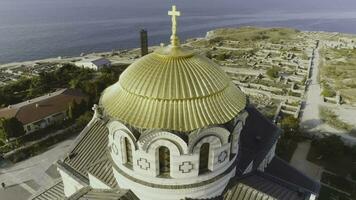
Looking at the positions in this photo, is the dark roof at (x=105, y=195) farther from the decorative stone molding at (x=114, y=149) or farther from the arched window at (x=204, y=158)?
the arched window at (x=204, y=158)

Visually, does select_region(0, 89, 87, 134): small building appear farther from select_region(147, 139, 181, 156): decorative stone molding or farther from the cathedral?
select_region(147, 139, 181, 156): decorative stone molding

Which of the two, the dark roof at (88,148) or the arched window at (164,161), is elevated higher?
the arched window at (164,161)

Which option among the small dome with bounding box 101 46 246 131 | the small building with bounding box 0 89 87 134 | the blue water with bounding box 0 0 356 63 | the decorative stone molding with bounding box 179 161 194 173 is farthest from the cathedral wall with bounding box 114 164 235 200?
the blue water with bounding box 0 0 356 63

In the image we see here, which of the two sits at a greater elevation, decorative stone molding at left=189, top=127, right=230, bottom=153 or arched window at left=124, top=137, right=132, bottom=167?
decorative stone molding at left=189, top=127, right=230, bottom=153

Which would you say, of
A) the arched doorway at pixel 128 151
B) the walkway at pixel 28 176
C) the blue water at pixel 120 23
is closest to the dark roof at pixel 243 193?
the arched doorway at pixel 128 151

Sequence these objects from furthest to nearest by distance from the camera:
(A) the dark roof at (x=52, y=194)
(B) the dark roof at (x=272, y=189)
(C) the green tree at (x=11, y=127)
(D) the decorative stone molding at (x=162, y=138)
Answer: (C) the green tree at (x=11, y=127), (A) the dark roof at (x=52, y=194), (B) the dark roof at (x=272, y=189), (D) the decorative stone molding at (x=162, y=138)

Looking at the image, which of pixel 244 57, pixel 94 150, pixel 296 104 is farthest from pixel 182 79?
pixel 244 57

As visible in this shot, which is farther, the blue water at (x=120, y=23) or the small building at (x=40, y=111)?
the blue water at (x=120, y=23)
